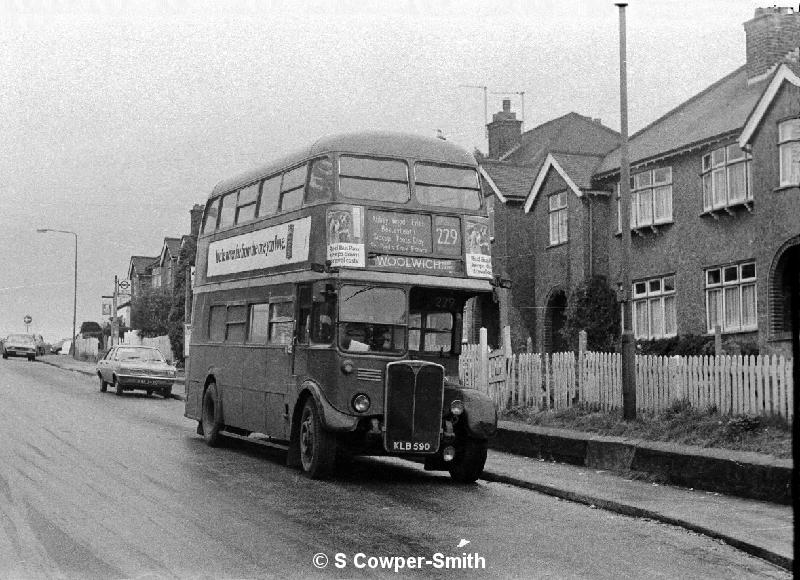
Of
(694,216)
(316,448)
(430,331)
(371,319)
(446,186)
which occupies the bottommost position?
(316,448)

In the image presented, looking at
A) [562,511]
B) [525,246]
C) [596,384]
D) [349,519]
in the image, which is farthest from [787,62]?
[349,519]

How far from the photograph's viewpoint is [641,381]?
17703 mm

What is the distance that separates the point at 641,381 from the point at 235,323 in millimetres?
6673

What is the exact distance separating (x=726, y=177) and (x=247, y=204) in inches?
630

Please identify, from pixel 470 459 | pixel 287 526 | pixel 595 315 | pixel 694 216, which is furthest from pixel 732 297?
pixel 287 526

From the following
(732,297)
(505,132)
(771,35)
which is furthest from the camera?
(505,132)

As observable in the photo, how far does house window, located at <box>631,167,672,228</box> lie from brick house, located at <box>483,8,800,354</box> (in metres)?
0.05

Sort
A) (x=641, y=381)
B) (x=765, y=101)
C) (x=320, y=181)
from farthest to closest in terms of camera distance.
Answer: (x=765, y=101)
(x=641, y=381)
(x=320, y=181)

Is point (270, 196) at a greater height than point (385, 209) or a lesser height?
greater

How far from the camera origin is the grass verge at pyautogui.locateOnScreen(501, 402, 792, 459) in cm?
1403

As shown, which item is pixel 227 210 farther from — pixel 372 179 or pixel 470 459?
pixel 470 459

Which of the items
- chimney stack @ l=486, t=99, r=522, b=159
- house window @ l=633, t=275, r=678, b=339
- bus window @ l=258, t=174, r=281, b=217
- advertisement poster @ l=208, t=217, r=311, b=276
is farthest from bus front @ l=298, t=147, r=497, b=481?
chimney stack @ l=486, t=99, r=522, b=159

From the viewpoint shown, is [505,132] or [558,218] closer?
[558,218]

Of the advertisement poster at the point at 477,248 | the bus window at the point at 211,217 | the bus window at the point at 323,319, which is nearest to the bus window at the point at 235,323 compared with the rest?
the bus window at the point at 211,217
